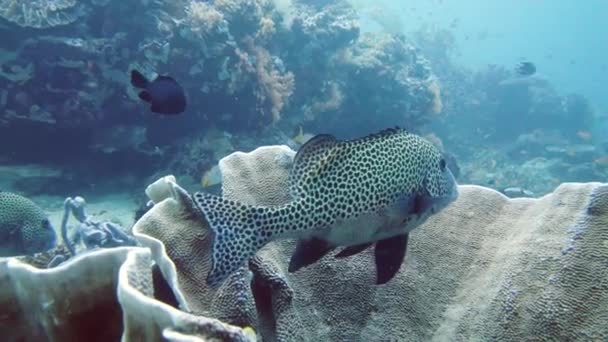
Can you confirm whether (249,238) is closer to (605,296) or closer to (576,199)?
(605,296)

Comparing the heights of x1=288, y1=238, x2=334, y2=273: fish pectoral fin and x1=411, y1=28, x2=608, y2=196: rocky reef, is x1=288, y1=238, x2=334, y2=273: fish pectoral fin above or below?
above

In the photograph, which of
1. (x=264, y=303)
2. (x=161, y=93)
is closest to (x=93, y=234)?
(x=161, y=93)

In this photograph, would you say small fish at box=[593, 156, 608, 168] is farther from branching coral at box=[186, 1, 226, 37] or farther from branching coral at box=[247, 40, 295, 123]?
branching coral at box=[186, 1, 226, 37]

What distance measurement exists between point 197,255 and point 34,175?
29.4 feet

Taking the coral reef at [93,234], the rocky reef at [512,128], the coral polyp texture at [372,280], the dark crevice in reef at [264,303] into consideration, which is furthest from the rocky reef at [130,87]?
the rocky reef at [512,128]

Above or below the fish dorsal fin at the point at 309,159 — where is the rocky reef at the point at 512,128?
below

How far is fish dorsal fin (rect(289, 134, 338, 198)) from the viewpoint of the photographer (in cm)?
231

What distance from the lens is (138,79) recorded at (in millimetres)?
4871

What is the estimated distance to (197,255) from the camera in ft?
8.59

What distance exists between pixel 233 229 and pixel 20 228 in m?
4.97

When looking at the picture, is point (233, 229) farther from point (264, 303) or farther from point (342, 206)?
point (264, 303)

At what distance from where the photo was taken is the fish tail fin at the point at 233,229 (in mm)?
2049

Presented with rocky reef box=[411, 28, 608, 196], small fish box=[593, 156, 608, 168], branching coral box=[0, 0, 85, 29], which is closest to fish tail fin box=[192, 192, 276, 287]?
branching coral box=[0, 0, 85, 29]

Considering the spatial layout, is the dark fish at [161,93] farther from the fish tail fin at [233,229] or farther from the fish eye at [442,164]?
the fish eye at [442,164]
